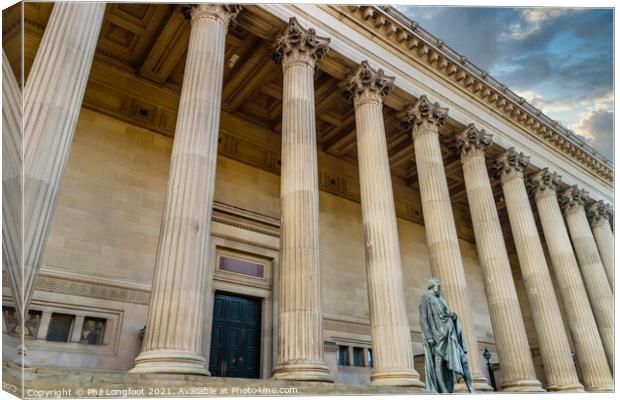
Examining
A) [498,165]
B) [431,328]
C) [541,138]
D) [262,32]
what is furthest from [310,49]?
[541,138]

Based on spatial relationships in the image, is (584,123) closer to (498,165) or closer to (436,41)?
(498,165)

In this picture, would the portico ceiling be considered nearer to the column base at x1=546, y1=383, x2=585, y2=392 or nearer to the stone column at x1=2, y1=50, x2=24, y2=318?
the stone column at x1=2, y1=50, x2=24, y2=318

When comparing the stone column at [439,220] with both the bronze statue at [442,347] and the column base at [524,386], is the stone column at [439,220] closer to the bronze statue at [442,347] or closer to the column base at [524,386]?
the column base at [524,386]

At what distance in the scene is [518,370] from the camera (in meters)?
14.5

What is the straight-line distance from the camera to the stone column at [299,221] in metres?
9.52

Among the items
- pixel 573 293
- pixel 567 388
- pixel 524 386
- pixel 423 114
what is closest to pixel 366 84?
pixel 423 114

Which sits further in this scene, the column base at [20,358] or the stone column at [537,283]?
the stone column at [537,283]

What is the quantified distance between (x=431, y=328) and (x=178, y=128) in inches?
276

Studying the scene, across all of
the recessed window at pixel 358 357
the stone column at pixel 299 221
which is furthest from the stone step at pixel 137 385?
the recessed window at pixel 358 357

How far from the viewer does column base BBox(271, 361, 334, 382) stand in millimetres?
9070

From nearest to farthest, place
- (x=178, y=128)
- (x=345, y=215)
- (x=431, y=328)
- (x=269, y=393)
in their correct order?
(x=269, y=393) < (x=431, y=328) < (x=178, y=128) < (x=345, y=215)

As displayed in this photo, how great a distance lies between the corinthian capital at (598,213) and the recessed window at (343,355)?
649 inches

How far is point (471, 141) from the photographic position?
59.3 ft

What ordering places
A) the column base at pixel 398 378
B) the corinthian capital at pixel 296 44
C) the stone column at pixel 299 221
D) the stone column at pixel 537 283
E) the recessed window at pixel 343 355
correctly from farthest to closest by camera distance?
the recessed window at pixel 343 355
the stone column at pixel 537 283
the corinthian capital at pixel 296 44
the column base at pixel 398 378
the stone column at pixel 299 221
